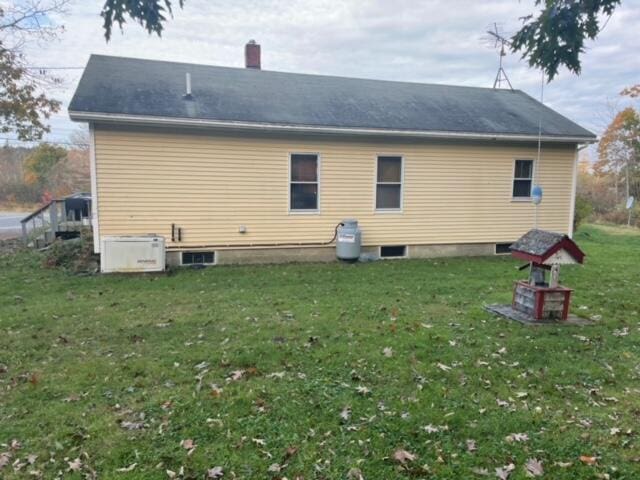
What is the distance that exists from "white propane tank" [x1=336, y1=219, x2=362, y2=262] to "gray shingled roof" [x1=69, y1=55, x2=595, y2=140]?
84.7 inches

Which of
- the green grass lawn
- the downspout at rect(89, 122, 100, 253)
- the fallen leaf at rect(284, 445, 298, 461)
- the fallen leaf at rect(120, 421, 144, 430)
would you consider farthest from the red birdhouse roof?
the downspout at rect(89, 122, 100, 253)

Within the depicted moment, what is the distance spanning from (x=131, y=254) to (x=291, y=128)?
13.3 ft

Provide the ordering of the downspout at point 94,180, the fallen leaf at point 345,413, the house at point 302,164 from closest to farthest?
the fallen leaf at point 345,413
the downspout at point 94,180
the house at point 302,164

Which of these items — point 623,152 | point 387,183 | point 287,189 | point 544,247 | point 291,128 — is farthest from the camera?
point 623,152

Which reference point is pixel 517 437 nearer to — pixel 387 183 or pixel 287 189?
pixel 287 189

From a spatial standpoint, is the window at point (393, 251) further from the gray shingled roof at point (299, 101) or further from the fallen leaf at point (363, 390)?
the fallen leaf at point (363, 390)

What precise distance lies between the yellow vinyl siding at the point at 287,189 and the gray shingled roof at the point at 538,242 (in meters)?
4.43

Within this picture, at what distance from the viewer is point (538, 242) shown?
558cm

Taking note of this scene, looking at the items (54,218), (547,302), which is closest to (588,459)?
(547,302)

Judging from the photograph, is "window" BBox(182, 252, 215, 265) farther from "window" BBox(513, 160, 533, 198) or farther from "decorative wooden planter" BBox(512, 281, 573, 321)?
"window" BBox(513, 160, 533, 198)

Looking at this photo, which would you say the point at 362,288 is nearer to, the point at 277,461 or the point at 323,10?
the point at 277,461

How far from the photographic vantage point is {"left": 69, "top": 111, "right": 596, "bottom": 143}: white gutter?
25.7 ft

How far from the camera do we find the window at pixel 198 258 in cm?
910

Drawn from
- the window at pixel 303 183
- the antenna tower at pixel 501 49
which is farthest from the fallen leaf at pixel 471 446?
the antenna tower at pixel 501 49
